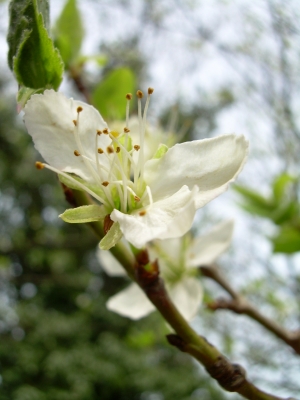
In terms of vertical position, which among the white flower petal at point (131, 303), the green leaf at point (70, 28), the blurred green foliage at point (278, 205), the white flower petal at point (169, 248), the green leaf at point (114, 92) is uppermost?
the green leaf at point (70, 28)

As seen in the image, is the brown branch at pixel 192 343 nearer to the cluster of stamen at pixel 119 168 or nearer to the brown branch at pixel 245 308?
the cluster of stamen at pixel 119 168

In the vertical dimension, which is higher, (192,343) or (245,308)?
(192,343)

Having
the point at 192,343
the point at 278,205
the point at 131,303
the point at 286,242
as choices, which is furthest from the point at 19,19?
the point at 278,205

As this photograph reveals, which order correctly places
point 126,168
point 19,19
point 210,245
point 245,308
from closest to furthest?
point 19,19, point 126,168, point 245,308, point 210,245

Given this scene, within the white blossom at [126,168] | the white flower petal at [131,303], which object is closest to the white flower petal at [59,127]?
the white blossom at [126,168]

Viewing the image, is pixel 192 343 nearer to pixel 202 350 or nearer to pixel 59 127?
pixel 202 350

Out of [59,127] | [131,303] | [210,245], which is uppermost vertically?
[59,127]

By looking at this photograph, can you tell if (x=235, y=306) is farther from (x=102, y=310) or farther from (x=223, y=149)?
(x=102, y=310)
